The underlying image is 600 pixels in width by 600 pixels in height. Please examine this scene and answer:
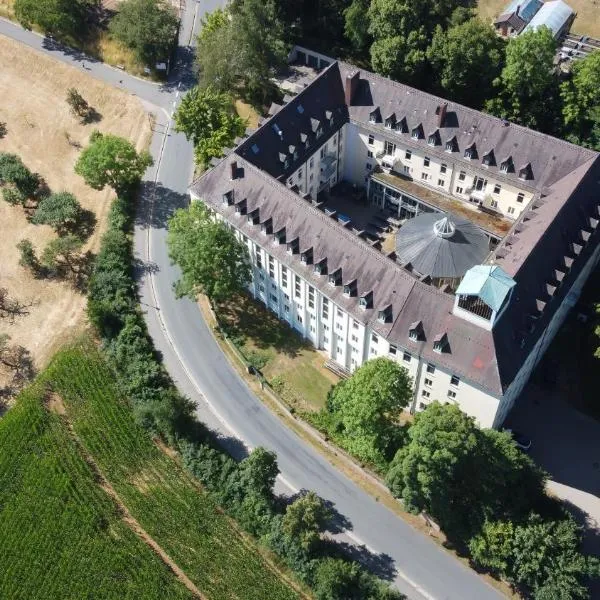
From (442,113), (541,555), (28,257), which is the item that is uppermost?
(442,113)

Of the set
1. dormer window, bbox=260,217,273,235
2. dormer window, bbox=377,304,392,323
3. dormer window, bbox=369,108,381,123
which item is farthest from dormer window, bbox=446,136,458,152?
dormer window, bbox=377,304,392,323

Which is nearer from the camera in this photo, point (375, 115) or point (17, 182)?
point (375, 115)

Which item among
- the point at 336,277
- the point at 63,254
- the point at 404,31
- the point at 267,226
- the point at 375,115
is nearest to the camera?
the point at 336,277

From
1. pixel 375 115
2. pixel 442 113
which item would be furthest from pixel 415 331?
pixel 375 115

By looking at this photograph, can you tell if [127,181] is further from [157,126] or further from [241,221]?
[241,221]

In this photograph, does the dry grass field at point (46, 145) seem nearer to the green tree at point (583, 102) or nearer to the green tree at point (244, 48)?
the green tree at point (244, 48)

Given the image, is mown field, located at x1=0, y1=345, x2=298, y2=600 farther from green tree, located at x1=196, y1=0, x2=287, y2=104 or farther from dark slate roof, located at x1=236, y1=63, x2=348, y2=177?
green tree, located at x1=196, y1=0, x2=287, y2=104

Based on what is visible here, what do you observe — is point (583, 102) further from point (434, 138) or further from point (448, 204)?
point (448, 204)
